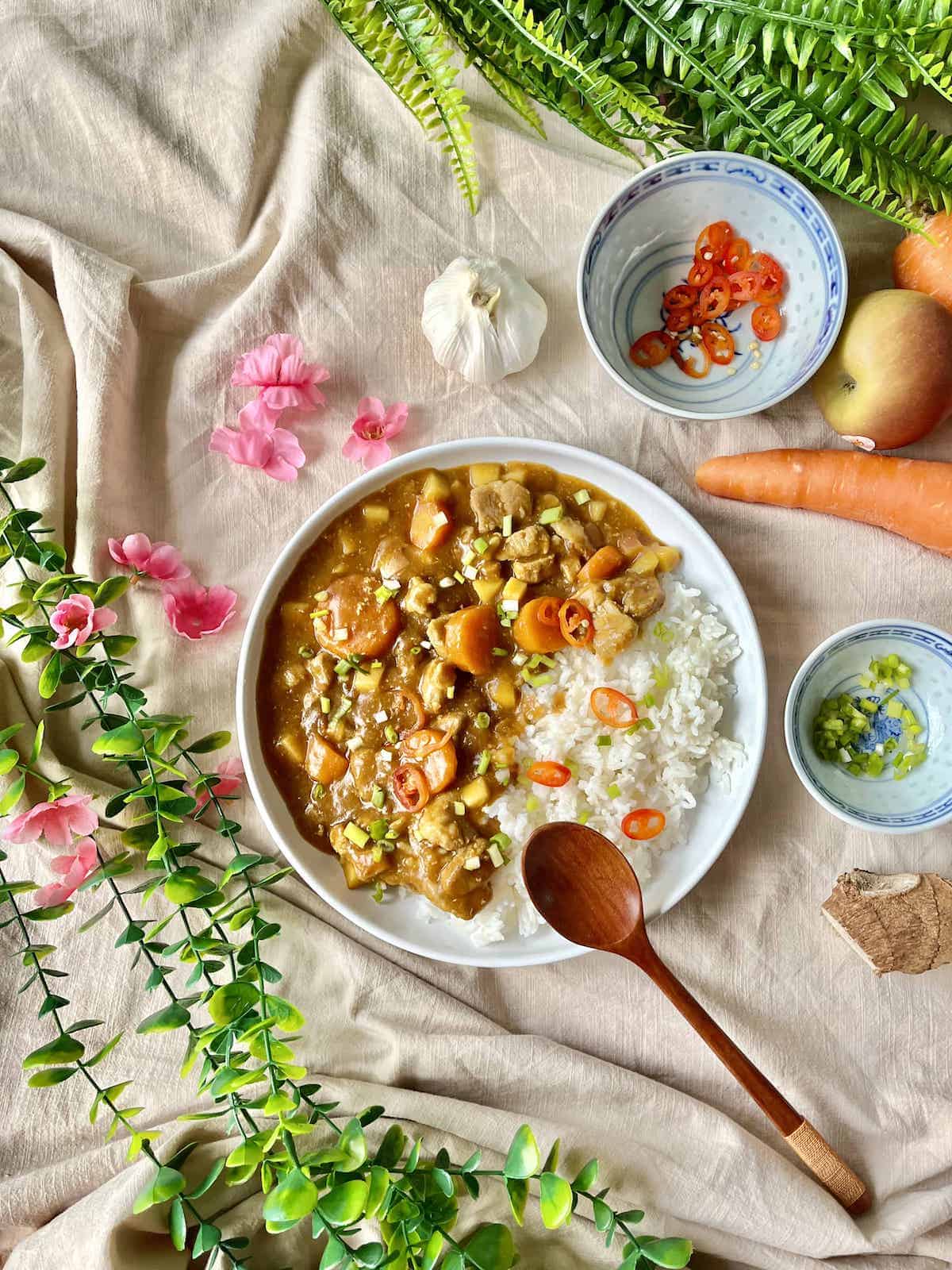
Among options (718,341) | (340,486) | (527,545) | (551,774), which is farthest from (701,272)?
(551,774)

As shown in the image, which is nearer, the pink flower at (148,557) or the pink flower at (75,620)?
the pink flower at (75,620)

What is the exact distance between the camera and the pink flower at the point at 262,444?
331 cm

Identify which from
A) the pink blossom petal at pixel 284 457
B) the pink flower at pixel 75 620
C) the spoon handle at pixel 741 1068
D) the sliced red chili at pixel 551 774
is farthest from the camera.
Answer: the pink blossom petal at pixel 284 457

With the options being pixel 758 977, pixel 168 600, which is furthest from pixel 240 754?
pixel 758 977

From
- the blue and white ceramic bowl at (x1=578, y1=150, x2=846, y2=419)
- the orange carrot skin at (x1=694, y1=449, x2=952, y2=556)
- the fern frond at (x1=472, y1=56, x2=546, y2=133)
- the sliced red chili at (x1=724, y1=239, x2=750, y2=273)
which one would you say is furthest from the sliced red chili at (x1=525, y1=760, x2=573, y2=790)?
the fern frond at (x1=472, y1=56, x2=546, y2=133)

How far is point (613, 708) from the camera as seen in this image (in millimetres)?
3129

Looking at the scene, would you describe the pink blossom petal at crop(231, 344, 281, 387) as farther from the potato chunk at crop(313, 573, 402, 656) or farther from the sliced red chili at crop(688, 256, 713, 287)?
the sliced red chili at crop(688, 256, 713, 287)

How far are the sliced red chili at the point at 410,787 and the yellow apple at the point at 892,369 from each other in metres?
1.75

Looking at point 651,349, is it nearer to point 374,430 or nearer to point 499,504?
point 499,504

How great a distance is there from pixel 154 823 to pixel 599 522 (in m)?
1.62

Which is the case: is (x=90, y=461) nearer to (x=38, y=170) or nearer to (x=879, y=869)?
(x=38, y=170)

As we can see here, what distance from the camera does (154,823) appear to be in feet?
8.92

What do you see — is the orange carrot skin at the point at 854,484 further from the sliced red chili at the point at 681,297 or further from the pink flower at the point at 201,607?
the pink flower at the point at 201,607

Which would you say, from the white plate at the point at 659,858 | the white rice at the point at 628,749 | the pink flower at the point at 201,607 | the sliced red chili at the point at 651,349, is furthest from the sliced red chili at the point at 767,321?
the pink flower at the point at 201,607
